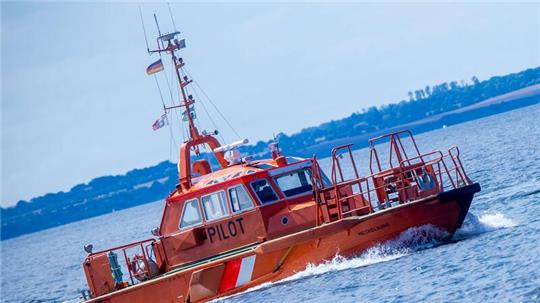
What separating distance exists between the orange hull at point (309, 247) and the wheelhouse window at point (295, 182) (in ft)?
5.07

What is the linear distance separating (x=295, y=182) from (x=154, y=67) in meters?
4.33

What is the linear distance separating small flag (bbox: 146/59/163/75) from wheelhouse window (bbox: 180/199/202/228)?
11.0 ft

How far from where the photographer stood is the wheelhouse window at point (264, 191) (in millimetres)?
21375

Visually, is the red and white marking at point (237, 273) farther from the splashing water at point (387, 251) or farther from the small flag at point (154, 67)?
the small flag at point (154, 67)

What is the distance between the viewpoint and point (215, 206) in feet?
71.1

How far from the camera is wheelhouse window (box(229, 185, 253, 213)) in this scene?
70.1 feet

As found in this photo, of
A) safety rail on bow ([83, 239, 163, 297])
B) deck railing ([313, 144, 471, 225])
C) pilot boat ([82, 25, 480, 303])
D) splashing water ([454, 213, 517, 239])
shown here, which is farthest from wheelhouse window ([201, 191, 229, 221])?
splashing water ([454, 213, 517, 239])

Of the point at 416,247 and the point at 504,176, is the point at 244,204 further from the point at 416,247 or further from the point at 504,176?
the point at 504,176

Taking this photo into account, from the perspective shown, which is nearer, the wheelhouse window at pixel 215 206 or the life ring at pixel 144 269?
the wheelhouse window at pixel 215 206

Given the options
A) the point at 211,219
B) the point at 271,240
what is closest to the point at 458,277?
the point at 271,240

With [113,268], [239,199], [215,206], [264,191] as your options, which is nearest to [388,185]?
[264,191]

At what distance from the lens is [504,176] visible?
3500 centimetres

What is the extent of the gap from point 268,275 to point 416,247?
9.76 ft

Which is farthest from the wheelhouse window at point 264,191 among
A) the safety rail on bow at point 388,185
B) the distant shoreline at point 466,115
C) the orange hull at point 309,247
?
the distant shoreline at point 466,115
